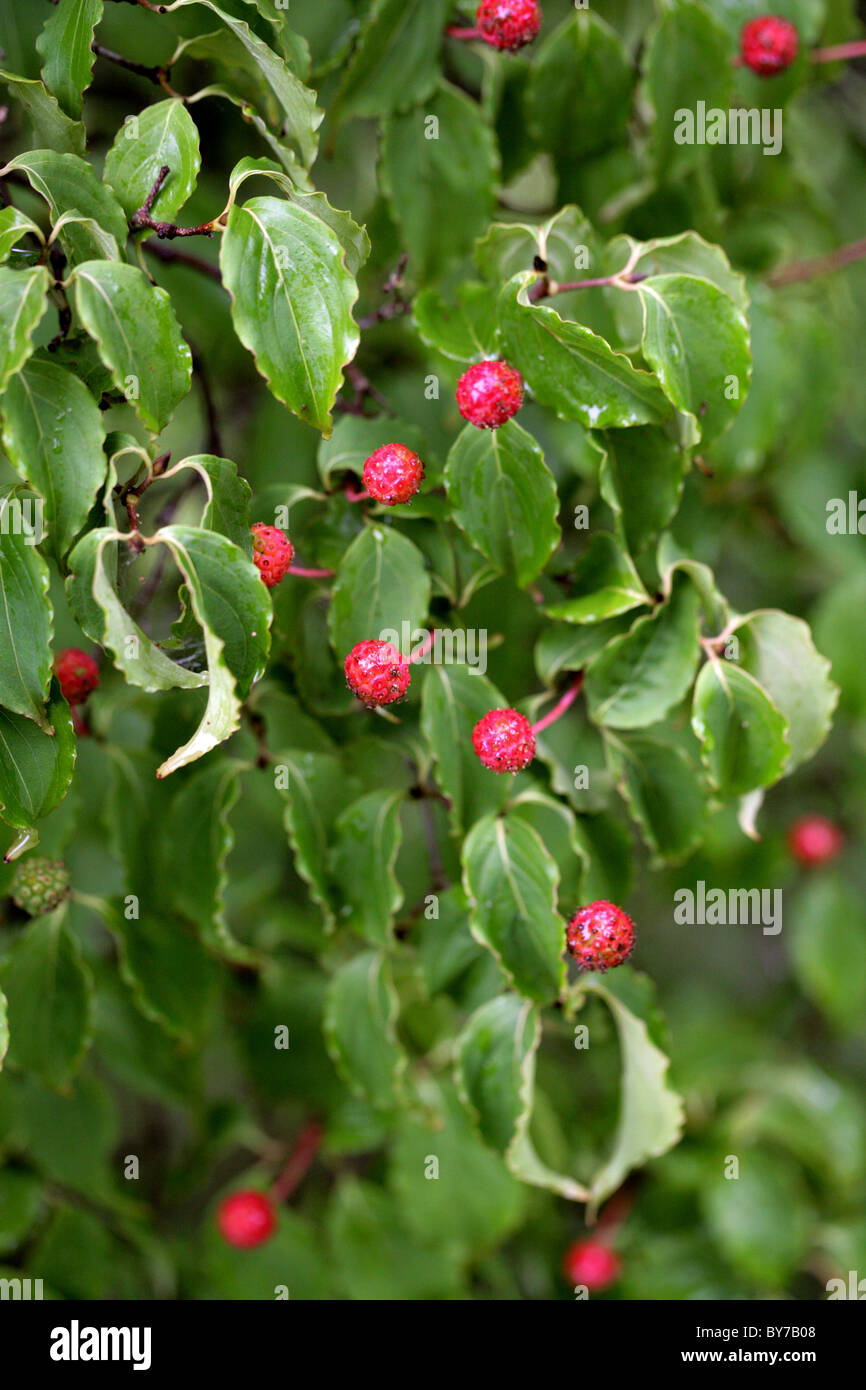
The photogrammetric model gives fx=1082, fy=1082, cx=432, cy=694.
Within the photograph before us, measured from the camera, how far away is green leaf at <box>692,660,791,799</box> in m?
0.51

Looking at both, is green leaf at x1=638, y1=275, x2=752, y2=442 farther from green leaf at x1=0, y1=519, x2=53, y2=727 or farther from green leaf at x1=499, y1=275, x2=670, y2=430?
green leaf at x1=0, y1=519, x2=53, y2=727

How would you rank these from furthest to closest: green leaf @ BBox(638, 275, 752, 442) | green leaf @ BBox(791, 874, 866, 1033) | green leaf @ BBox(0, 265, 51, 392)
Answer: green leaf @ BBox(791, 874, 866, 1033)
green leaf @ BBox(638, 275, 752, 442)
green leaf @ BBox(0, 265, 51, 392)

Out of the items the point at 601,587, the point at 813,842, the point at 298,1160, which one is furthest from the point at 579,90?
the point at 298,1160

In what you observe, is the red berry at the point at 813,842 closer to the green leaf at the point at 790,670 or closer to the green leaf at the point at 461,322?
the green leaf at the point at 790,670

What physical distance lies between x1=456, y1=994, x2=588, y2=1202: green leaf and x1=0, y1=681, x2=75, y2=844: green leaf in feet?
0.81

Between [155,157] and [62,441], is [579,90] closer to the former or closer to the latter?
[155,157]

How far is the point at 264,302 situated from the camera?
17.2 inches

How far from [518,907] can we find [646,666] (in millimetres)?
139

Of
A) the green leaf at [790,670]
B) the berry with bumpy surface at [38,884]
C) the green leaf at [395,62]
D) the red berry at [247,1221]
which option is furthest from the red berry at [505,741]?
the red berry at [247,1221]

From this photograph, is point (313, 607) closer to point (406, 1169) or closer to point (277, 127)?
point (277, 127)

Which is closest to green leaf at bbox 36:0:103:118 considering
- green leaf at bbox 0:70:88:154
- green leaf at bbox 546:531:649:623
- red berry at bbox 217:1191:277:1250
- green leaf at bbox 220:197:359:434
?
green leaf at bbox 0:70:88:154

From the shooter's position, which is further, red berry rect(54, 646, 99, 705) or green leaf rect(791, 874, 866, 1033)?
green leaf rect(791, 874, 866, 1033)
